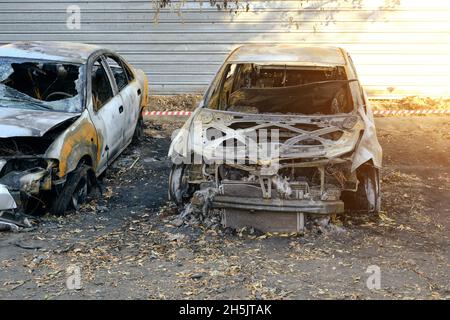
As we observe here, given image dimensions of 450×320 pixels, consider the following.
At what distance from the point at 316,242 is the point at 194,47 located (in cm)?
690

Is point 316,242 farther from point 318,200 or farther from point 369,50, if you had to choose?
point 369,50

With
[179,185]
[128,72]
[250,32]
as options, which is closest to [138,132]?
[128,72]

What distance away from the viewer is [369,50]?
1097 cm

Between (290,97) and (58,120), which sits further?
(290,97)

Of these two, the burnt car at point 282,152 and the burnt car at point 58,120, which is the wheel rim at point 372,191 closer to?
the burnt car at point 282,152

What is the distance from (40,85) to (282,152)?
3.41 meters

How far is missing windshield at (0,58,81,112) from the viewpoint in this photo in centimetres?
631

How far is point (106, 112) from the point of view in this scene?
673 cm

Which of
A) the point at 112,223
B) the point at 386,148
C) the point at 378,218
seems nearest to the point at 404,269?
the point at 378,218

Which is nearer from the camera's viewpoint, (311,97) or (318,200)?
(318,200)

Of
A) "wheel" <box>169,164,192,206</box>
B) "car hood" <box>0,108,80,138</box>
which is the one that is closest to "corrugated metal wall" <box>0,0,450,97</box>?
"car hood" <box>0,108,80,138</box>

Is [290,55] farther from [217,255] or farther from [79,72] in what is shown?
[217,255]

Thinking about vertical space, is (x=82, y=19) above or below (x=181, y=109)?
above

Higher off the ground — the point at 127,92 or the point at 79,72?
the point at 79,72
